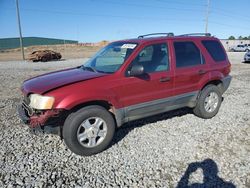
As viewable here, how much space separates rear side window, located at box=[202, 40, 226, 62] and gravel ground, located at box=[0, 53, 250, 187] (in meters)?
1.43

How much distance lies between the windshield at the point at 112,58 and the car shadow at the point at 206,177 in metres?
1.97

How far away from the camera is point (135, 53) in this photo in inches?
159

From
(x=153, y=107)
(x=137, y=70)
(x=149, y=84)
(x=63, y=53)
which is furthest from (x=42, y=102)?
(x=63, y=53)

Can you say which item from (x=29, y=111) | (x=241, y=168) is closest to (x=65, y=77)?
(x=29, y=111)

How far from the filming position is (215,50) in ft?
17.4

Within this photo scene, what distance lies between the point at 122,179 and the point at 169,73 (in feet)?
7.16

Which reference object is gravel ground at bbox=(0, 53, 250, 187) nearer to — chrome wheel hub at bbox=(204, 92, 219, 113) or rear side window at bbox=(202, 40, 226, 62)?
chrome wheel hub at bbox=(204, 92, 219, 113)

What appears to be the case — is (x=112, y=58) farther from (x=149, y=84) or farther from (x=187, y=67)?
(x=187, y=67)

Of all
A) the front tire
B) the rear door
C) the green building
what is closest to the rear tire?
the rear door

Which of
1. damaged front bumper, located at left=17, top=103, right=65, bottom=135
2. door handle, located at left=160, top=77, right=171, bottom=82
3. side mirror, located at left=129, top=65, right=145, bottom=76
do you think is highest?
side mirror, located at left=129, top=65, right=145, bottom=76

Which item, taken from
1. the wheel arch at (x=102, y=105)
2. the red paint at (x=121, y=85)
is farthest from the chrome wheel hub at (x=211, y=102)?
the wheel arch at (x=102, y=105)

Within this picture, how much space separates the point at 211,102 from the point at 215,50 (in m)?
1.20

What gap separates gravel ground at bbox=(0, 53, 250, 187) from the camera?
120 inches

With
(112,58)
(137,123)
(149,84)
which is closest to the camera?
(149,84)
